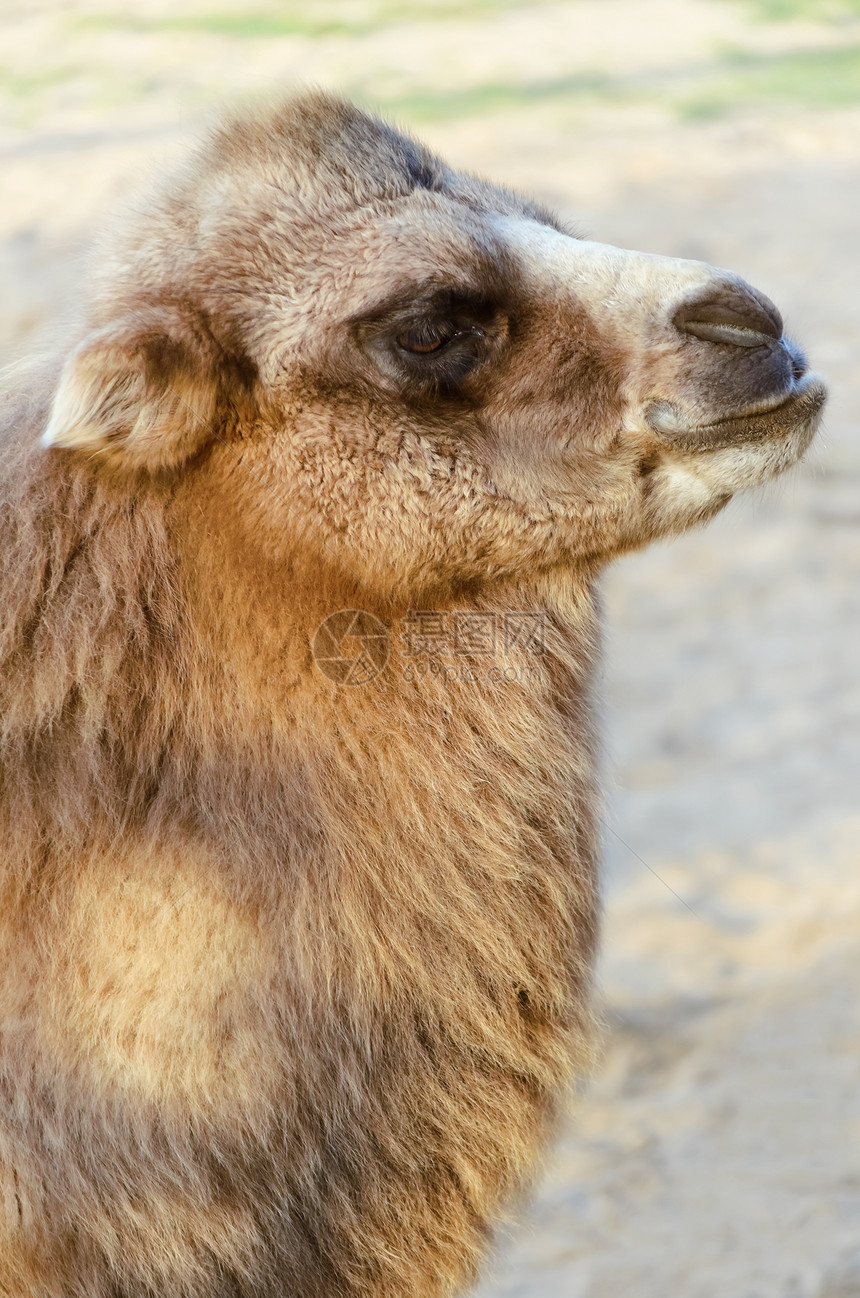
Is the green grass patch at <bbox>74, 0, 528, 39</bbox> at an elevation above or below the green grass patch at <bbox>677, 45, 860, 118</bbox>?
above

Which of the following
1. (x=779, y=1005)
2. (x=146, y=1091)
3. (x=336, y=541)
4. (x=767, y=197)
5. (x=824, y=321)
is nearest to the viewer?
(x=146, y=1091)

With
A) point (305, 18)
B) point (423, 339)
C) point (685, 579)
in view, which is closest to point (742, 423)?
point (423, 339)

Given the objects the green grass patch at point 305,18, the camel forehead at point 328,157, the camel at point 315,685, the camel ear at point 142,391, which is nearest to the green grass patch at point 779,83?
the green grass patch at point 305,18

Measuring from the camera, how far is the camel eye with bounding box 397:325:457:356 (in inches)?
83.5

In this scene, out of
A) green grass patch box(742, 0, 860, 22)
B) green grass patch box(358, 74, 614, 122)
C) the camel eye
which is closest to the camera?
the camel eye

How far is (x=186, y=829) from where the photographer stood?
205 cm

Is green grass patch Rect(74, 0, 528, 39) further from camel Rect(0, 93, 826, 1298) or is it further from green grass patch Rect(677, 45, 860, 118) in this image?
camel Rect(0, 93, 826, 1298)

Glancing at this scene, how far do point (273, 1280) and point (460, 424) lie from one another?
1.28 m

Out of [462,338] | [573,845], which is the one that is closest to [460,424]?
[462,338]

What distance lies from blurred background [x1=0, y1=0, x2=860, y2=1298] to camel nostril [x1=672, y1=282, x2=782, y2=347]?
0.57m

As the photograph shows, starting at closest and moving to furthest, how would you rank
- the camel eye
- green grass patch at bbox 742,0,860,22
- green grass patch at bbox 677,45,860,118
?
the camel eye, green grass patch at bbox 677,45,860,118, green grass patch at bbox 742,0,860,22

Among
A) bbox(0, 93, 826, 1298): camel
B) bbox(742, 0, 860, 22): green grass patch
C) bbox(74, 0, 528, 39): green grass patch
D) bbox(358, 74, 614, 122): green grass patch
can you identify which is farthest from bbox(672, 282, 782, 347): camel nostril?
bbox(742, 0, 860, 22): green grass patch

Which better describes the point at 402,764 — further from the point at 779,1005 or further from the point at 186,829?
the point at 779,1005

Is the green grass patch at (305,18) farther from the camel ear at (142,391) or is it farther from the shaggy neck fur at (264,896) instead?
the shaggy neck fur at (264,896)
